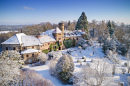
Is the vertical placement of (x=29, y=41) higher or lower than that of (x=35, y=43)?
higher

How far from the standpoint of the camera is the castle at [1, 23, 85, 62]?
25250 mm

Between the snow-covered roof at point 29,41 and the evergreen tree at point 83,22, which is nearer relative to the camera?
the snow-covered roof at point 29,41

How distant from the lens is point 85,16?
53.7 meters

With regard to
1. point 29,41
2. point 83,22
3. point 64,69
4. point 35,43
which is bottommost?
point 64,69

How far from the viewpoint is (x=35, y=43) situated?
28094mm

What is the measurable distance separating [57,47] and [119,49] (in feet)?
82.1

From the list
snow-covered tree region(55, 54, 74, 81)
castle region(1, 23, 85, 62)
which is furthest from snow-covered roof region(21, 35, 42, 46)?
snow-covered tree region(55, 54, 74, 81)

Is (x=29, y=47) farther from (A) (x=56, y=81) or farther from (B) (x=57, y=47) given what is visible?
(A) (x=56, y=81)

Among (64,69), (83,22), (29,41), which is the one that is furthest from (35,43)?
(83,22)

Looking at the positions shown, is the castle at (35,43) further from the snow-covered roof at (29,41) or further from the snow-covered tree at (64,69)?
the snow-covered tree at (64,69)

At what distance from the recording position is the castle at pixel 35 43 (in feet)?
82.8

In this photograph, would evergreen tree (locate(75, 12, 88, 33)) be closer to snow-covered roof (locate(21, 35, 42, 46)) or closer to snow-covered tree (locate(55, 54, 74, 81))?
snow-covered roof (locate(21, 35, 42, 46))

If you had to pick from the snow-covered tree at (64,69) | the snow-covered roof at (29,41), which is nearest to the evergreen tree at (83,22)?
the snow-covered roof at (29,41)

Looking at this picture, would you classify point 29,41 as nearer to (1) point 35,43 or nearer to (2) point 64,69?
(1) point 35,43
